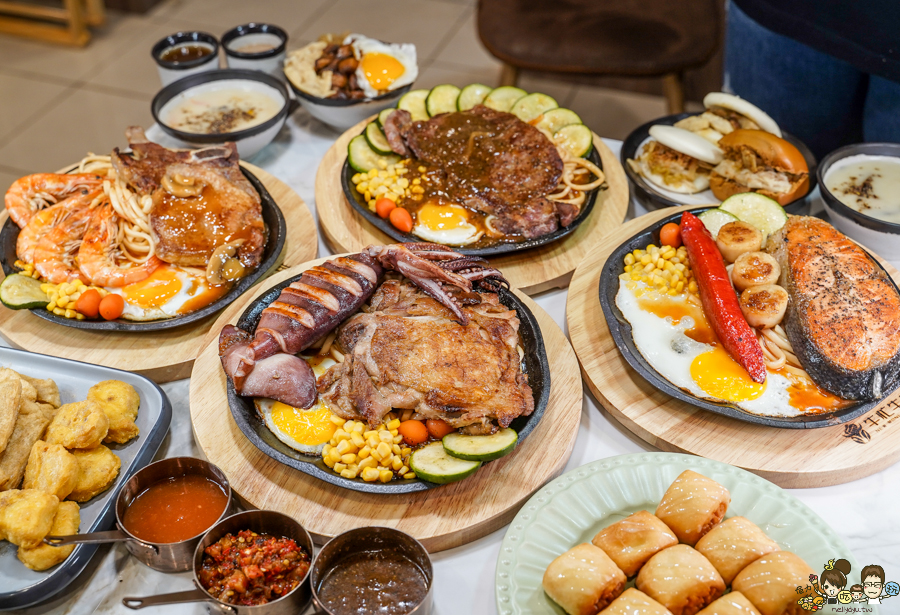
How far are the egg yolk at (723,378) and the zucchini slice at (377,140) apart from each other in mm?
2048

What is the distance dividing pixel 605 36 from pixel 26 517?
17.2 ft

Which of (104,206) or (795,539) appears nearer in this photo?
(795,539)

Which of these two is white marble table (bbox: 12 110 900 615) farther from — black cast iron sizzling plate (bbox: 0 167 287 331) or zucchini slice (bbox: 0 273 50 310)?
zucchini slice (bbox: 0 273 50 310)

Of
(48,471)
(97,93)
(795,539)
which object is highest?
(48,471)

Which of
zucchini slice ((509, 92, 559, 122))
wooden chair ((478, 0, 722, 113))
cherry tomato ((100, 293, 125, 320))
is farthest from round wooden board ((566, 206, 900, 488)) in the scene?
wooden chair ((478, 0, 722, 113))

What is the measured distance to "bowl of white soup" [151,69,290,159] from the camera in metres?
3.94

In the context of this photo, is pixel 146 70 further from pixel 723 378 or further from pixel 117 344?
pixel 723 378

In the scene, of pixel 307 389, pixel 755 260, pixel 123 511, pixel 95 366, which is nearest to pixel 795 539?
pixel 755 260

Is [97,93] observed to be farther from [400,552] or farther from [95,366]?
[400,552]

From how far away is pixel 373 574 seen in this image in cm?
212

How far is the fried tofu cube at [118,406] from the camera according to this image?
253 centimetres

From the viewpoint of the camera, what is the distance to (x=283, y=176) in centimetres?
416

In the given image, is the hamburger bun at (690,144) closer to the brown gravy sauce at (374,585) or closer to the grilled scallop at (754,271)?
the grilled scallop at (754,271)

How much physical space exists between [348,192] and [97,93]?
224 inches
